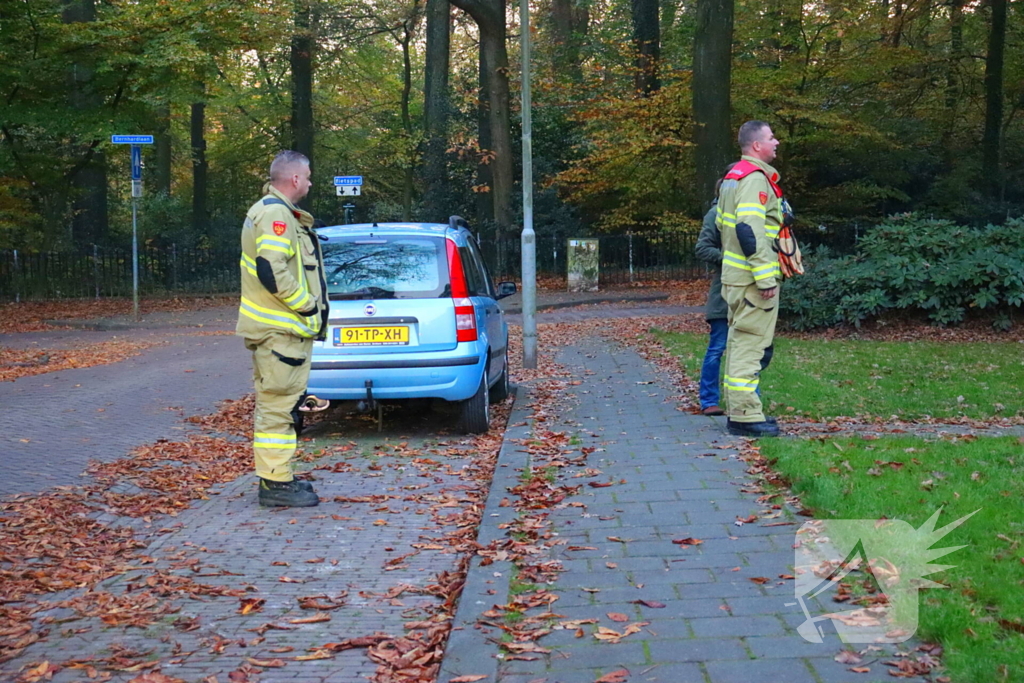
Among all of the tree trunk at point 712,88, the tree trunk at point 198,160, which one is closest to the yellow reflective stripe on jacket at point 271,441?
the tree trunk at point 712,88

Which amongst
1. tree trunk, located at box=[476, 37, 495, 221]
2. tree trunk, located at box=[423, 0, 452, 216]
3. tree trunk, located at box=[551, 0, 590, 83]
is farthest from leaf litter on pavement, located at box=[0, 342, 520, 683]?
tree trunk, located at box=[551, 0, 590, 83]

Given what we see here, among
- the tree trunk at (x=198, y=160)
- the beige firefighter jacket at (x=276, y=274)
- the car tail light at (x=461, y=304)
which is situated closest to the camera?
the beige firefighter jacket at (x=276, y=274)

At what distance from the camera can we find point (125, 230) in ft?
104

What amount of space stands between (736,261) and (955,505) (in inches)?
112

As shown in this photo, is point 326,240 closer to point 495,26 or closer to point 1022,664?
point 1022,664

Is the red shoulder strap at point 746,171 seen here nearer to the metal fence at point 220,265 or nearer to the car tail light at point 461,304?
the car tail light at point 461,304

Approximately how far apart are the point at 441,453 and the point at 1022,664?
542 centimetres

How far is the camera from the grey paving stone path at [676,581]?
12.8 ft

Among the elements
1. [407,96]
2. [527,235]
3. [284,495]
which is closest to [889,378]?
[527,235]

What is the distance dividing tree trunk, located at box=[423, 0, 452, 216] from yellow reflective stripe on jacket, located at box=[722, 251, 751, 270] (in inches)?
861

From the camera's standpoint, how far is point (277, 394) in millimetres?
6562

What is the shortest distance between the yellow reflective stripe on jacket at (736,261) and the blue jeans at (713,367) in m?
1.15

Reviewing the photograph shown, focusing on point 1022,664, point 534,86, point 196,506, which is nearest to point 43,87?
point 534,86

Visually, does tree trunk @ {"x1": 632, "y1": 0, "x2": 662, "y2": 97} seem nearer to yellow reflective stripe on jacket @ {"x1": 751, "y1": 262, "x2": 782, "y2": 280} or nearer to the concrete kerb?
yellow reflective stripe on jacket @ {"x1": 751, "y1": 262, "x2": 782, "y2": 280}
